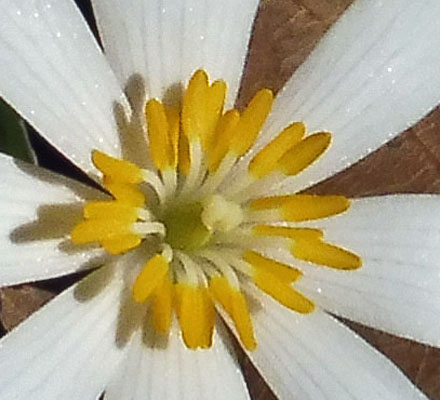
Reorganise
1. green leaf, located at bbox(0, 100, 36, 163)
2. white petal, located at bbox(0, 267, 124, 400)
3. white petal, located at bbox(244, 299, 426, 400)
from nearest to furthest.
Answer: white petal, located at bbox(0, 267, 124, 400) → white petal, located at bbox(244, 299, 426, 400) → green leaf, located at bbox(0, 100, 36, 163)

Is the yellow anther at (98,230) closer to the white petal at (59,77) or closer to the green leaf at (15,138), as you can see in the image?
the white petal at (59,77)

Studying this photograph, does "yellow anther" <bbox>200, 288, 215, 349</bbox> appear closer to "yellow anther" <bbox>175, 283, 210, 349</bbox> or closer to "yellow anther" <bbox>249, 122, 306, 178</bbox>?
"yellow anther" <bbox>175, 283, 210, 349</bbox>

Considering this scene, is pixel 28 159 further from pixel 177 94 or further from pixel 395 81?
pixel 395 81

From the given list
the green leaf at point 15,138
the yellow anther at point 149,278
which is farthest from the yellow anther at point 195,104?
the green leaf at point 15,138

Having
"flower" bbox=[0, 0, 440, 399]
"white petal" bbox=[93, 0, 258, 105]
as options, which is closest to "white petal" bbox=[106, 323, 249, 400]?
"flower" bbox=[0, 0, 440, 399]

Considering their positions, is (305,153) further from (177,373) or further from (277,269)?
(177,373)

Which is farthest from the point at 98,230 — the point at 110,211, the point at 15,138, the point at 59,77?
the point at 15,138

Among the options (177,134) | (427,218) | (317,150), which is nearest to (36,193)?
(177,134)
